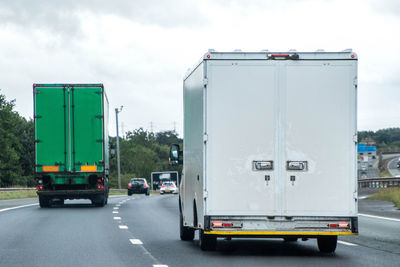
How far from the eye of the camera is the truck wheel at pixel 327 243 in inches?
539

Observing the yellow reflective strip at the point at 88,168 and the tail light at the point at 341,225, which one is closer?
the tail light at the point at 341,225

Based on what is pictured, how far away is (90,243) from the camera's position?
15297 mm

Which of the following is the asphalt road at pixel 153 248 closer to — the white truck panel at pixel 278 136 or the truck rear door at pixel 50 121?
the white truck panel at pixel 278 136

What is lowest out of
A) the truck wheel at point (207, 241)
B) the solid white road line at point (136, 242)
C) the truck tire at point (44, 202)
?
the truck tire at point (44, 202)

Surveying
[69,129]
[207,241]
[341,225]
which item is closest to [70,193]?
[69,129]

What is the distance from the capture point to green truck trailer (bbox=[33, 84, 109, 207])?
28.7m

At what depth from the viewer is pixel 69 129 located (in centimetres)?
2892

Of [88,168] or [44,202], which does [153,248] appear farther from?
[44,202]

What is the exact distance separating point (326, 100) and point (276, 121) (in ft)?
2.66

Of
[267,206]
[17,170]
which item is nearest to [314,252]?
[267,206]

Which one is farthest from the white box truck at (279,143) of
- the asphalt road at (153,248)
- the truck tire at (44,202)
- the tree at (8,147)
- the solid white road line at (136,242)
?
the tree at (8,147)

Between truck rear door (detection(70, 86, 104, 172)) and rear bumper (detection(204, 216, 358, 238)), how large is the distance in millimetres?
16810

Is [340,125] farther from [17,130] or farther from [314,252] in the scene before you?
[17,130]

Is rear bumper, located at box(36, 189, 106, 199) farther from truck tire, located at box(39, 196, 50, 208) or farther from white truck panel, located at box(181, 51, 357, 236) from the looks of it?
white truck panel, located at box(181, 51, 357, 236)
